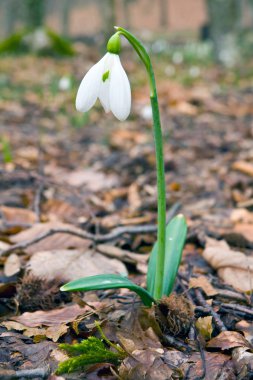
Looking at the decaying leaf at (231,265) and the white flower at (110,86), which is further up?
the white flower at (110,86)

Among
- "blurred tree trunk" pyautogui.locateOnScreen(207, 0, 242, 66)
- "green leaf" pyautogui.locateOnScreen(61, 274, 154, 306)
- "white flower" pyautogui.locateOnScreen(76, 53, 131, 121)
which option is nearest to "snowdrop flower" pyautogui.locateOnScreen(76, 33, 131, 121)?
"white flower" pyautogui.locateOnScreen(76, 53, 131, 121)

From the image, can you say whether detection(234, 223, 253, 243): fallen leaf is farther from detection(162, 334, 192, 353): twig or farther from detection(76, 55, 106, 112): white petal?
detection(76, 55, 106, 112): white petal

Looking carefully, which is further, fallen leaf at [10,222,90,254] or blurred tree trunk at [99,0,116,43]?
blurred tree trunk at [99,0,116,43]

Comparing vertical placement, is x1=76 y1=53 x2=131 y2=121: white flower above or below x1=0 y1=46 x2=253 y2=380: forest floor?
above

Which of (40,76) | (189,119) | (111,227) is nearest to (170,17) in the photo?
(40,76)

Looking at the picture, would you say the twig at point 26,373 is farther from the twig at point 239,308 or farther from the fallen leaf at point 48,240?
the fallen leaf at point 48,240

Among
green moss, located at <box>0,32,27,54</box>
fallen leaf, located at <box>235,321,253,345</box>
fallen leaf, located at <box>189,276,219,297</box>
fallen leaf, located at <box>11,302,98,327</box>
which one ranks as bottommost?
fallen leaf, located at <box>235,321,253,345</box>

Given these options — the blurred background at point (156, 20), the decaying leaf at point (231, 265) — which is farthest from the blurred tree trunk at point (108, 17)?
the decaying leaf at point (231, 265)
